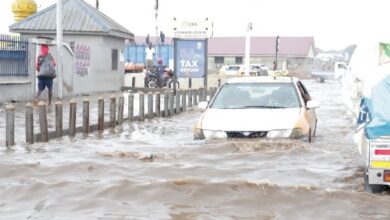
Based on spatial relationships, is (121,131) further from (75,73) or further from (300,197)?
(75,73)

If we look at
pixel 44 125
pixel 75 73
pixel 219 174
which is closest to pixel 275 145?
pixel 219 174

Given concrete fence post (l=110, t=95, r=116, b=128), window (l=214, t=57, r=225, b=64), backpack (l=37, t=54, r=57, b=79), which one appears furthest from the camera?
window (l=214, t=57, r=225, b=64)

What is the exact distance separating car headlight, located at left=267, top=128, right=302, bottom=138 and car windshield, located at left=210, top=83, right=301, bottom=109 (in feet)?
3.14

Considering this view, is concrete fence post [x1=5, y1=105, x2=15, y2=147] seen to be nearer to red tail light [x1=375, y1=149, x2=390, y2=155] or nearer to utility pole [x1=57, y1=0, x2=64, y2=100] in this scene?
red tail light [x1=375, y1=149, x2=390, y2=155]

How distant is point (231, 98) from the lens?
36.8 feet

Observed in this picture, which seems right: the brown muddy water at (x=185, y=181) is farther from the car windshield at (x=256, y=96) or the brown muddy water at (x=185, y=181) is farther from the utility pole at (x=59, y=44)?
the utility pole at (x=59, y=44)

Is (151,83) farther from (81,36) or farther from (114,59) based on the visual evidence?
(81,36)

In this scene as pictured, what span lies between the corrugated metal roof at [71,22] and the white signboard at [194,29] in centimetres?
328

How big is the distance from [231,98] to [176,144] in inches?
52.5

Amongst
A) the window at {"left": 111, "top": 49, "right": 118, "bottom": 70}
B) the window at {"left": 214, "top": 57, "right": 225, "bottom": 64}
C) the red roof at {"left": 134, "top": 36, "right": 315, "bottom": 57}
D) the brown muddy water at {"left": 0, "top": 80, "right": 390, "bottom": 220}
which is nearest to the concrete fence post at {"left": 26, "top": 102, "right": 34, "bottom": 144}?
the brown muddy water at {"left": 0, "top": 80, "right": 390, "bottom": 220}

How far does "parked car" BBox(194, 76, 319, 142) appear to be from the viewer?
9.77 meters

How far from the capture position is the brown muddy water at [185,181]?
21.7ft

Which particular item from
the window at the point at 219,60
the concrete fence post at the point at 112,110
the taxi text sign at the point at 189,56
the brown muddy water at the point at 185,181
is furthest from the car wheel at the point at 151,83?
the window at the point at 219,60

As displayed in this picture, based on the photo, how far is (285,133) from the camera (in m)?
9.80
